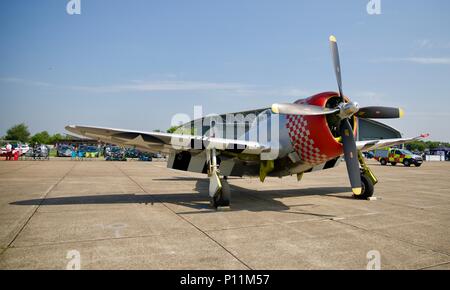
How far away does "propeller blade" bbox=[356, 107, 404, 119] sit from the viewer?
8133 mm

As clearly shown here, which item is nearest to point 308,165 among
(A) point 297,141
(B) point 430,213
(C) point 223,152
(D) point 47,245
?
(A) point 297,141

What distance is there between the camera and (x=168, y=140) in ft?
27.4

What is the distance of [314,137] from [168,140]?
4.02 metres

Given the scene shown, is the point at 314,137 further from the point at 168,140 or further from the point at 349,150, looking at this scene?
the point at 168,140

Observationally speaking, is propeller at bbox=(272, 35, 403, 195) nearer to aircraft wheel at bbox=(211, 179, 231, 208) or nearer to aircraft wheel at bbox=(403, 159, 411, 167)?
aircraft wheel at bbox=(211, 179, 231, 208)

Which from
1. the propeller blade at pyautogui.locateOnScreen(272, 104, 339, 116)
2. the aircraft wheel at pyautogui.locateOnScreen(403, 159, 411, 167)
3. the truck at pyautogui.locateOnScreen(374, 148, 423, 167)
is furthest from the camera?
the aircraft wheel at pyautogui.locateOnScreen(403, 159, 411, 167)

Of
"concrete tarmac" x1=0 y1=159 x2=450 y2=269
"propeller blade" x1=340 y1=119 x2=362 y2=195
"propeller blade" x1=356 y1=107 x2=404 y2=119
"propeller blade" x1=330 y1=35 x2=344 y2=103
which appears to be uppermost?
"propeller blade" x1=330 y1=35 x2=344 y2=103

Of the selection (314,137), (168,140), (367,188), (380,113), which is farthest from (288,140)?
(367,188)

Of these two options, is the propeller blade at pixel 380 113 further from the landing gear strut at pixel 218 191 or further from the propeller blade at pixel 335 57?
the landing gear strut at pixel 218 191

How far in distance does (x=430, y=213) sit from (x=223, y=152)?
238 inches

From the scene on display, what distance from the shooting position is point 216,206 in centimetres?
857

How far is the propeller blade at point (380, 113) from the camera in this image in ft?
26.7

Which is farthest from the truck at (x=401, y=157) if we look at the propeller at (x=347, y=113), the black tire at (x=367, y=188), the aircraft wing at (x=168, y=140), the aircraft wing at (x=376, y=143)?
the aircraft wing at (x=168, y=140)

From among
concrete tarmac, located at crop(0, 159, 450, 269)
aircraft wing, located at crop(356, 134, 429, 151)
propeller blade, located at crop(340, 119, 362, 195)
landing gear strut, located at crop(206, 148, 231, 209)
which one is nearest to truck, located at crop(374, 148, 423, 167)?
aircraft wing, located at crop(356, 134, 429, 151)
